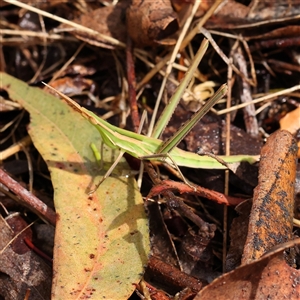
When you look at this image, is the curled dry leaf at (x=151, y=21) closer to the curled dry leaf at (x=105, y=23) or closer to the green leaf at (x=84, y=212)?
the curled dry leaf at (x=105, y=23)

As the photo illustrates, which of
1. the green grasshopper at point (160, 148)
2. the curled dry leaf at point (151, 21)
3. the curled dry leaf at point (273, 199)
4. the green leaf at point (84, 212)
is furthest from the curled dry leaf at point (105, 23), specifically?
the curled dry leaf at point (273, 199)

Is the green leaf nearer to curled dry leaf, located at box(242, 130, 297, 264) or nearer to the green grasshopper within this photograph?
the green grasshopper

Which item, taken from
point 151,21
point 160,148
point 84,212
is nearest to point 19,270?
point 84,212

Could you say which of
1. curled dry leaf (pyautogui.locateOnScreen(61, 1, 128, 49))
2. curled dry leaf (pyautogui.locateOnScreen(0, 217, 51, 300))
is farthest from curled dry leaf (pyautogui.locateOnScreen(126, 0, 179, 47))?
curled dry leaf (pyautogui.locateOnScreen(0, 217, 51, 300))

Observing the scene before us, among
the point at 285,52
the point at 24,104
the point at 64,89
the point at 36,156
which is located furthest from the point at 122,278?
the point at 285,52

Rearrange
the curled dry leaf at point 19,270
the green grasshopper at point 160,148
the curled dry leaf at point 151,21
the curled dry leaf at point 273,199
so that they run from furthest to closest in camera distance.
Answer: the curled dry leaf at point 151,21, the green grasshopper at point 160,148, the curled dry leaf at point 19,270, the curled dry leaf at point 273,199

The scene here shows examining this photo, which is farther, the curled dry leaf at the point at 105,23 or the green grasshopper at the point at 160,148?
the curled dry leaf at the point at 105,23
